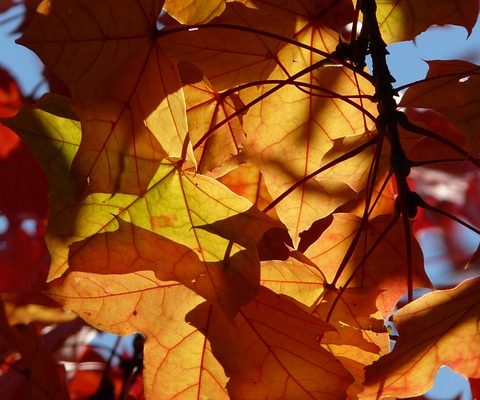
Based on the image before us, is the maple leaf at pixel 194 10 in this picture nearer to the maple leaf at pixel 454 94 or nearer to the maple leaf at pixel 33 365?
the maple leaf at pixel 454 94

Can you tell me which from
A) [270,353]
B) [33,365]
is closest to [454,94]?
[270,353]

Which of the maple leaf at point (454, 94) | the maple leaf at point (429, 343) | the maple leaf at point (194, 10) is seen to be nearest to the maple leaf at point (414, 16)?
the maple leaf at point (454, 94)

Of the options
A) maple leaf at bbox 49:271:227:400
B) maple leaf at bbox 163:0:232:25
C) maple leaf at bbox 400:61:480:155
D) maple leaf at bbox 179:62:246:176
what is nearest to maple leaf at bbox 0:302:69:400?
maple leaf at bbox 49:271:227:400

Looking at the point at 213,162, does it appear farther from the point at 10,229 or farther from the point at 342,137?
the point at 10,229

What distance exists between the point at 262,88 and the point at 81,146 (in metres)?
0.30

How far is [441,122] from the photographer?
1.74 m

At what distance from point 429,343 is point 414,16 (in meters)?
0.39

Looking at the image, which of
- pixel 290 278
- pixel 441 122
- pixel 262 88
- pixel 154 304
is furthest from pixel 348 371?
pixel 441 122

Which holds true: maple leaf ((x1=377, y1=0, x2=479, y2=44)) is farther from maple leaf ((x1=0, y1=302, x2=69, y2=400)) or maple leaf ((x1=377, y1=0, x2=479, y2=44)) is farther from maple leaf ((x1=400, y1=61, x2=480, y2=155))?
maple leaf ((x1=0, y1=302, x2=69, y2=400))

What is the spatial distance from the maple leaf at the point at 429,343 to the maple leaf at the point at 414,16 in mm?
309

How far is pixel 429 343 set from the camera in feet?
3.14

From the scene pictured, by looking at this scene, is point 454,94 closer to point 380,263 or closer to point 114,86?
point 380,263

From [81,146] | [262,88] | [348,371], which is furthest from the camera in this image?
[262,88]

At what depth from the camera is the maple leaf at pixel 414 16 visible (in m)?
1.02
